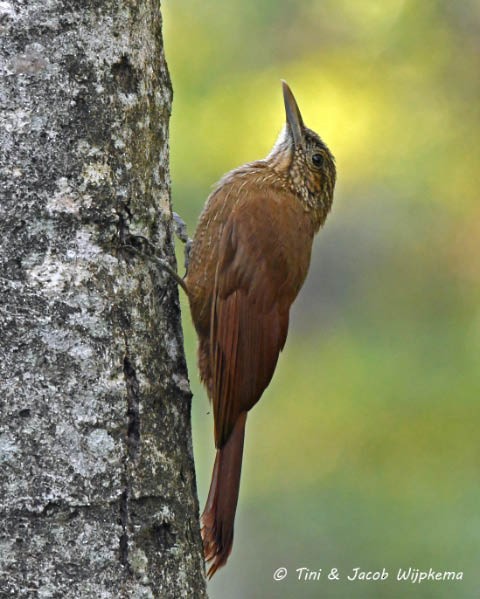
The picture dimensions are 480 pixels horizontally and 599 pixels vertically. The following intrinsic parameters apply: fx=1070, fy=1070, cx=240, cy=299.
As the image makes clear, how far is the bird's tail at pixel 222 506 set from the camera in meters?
3.12

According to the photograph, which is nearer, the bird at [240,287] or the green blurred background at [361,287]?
the bird at [240,287]

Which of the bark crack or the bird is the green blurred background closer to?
the bird

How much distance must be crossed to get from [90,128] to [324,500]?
311 centimetres

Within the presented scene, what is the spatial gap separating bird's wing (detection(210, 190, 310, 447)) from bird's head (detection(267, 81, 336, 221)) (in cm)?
35

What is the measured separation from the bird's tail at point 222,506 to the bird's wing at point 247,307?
1.9 inches

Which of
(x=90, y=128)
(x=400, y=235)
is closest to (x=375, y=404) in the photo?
(x=400, y=235)

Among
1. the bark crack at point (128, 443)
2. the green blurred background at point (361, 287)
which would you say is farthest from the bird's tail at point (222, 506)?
the green blurred background at point (361, 287)

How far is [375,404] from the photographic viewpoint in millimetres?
5293

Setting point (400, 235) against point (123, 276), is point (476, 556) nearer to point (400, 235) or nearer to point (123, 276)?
point (400, 235)

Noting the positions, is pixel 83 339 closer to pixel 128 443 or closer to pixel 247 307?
pixel 128 443

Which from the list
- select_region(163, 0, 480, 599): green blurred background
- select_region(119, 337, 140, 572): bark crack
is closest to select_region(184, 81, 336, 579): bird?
select_region(119, 337, 140, 572): bark crack

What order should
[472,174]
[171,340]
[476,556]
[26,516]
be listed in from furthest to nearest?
[472,174]
[476,556]
[171,340]
[26,516]

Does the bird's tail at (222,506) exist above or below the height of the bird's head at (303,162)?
below

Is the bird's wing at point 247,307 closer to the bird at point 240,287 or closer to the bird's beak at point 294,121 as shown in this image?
the bird at point 240,287
